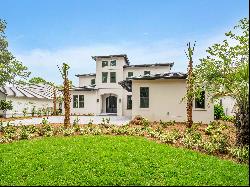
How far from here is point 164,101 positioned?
23.7 m

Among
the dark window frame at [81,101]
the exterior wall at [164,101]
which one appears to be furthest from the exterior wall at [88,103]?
the exterior wall at [164,101]

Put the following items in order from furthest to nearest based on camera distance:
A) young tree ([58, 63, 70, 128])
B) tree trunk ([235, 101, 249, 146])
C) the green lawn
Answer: young tree ([58, 63, 70, 128]), tree trunk ([235, 101, 249, 146]), the green lawn

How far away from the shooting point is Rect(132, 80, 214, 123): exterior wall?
2348cm

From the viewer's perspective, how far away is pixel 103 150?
11203 millimetres

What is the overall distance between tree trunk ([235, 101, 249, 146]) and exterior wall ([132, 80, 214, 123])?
11.0 metres

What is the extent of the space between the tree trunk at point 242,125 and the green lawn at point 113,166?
2.02m

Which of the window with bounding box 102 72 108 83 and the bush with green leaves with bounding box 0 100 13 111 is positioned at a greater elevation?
the window with bounding box 102 72 108 83

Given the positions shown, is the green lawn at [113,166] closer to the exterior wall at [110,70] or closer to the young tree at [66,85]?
the young tree at [66,85]

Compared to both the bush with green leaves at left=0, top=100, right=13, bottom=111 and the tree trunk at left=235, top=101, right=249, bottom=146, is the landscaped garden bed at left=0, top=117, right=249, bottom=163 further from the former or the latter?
the bush with green leaves at left=0, top=100, right=13, bottom=111

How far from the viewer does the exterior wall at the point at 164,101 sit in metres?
23.5

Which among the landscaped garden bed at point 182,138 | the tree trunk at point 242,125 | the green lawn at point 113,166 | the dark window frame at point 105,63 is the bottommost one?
the green lawn at point 113,166

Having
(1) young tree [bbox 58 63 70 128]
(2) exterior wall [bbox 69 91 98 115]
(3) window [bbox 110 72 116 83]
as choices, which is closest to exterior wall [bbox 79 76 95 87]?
(3) window [bbox 110 72 116 83]

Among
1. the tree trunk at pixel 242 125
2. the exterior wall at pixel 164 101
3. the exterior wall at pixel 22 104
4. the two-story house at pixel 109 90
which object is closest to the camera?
the tree trunk at pixel 242 125

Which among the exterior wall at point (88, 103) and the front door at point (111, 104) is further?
the front door at point (111, 104)
